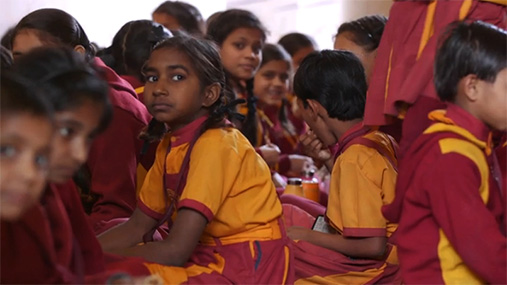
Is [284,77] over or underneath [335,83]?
underneath

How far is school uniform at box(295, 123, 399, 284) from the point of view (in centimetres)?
260

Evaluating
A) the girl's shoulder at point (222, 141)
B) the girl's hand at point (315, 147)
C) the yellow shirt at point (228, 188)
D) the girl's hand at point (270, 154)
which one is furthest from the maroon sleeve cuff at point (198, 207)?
the girl's hand at point (270, 154)

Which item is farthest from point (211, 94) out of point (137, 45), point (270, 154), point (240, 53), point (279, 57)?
point (279, 57)

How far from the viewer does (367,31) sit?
3486 millimetres

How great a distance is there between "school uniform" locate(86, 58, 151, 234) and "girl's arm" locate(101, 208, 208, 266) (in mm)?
401

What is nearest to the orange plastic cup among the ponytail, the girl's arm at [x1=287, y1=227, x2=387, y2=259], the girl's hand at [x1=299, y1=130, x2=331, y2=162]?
the girl's hand at [x1=299, y1=130, x2=331, y2=162]

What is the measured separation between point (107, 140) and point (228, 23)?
1668 mm

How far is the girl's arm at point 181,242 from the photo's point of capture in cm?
226

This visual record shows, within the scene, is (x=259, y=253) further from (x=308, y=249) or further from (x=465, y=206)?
(x=465, y=206)

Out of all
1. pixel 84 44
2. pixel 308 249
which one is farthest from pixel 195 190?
pixel 84 44

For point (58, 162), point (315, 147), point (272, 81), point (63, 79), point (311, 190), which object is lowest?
point (311, 190)

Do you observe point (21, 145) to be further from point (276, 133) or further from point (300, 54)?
point (300, 54)

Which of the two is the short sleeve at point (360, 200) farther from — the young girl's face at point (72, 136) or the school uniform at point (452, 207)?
the young girl's face at point (72, 136)

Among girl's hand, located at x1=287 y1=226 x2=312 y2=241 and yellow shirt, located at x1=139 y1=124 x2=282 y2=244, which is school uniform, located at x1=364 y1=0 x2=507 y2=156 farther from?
girl's hand, located at x1=287 y1=226 x2=312 y2=241
